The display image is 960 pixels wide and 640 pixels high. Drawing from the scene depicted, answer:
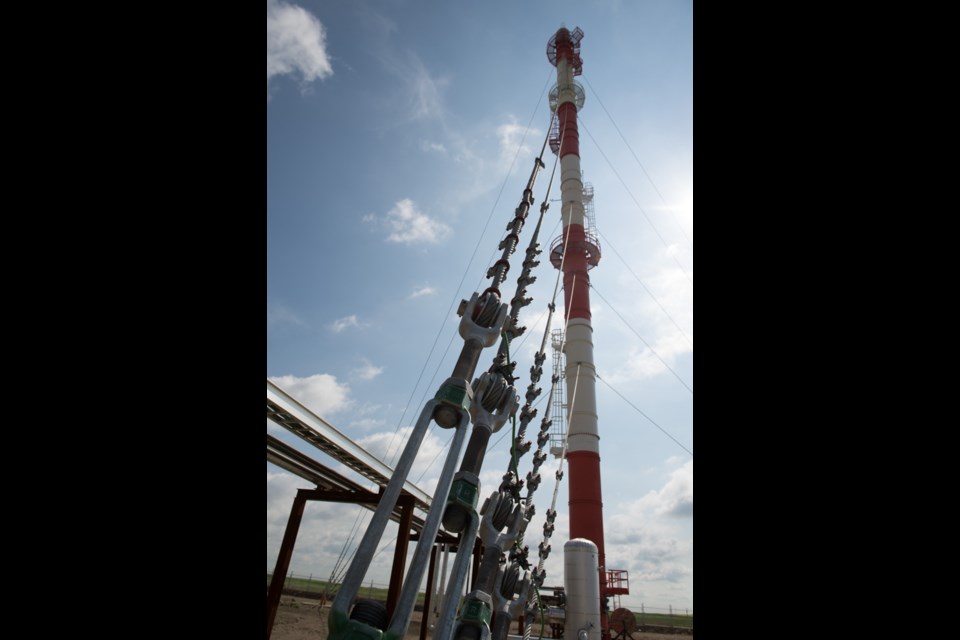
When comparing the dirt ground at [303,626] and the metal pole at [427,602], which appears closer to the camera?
the metal pole at [427,602]

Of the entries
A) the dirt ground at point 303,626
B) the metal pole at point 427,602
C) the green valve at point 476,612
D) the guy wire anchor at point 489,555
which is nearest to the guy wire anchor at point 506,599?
the guy wire anchor at point 489,555

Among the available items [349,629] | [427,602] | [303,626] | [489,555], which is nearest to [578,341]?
[427,602]

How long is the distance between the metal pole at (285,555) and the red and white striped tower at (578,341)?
805 centimetres

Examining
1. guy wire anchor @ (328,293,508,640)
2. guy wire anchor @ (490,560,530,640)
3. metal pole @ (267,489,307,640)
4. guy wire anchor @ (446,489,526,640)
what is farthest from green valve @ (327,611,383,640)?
metal pole @ (267,489,307,640)

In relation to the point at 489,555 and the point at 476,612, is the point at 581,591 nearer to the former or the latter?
the point at 489,555

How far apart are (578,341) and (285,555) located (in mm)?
14681

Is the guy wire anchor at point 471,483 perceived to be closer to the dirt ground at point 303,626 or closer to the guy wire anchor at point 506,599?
the guy wire anchor at point 506,599

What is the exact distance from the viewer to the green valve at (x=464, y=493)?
13.0 feet

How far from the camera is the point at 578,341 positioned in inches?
816

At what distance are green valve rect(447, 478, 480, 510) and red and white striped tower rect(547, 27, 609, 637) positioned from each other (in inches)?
418

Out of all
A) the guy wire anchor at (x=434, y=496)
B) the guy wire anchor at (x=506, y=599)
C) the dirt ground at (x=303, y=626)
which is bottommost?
the dirt ground at (x=303, y=626)
